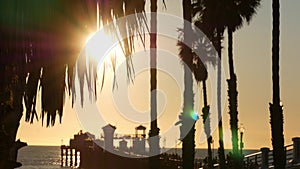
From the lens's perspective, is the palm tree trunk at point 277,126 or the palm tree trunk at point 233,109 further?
the palm tree trunk at point 233,109

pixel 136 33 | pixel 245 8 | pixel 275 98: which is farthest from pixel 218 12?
pixel 136 33

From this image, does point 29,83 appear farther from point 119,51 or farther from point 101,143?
point 101,143

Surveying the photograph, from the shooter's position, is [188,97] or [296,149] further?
[296,149]

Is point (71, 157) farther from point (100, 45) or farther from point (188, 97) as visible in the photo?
point (100, 45)

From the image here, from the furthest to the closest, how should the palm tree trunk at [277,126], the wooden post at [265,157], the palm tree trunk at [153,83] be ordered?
the wooden post at [265,157] → the palm tree trunk at [153,83] → the palm tree trunk at [277,126]

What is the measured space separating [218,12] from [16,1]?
90.1ft

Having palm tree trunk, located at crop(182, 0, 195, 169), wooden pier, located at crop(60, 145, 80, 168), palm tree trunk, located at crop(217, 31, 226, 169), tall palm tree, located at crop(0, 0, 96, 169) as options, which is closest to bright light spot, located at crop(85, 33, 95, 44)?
tall palm tree, located at crop(0, 0, 96, 169)

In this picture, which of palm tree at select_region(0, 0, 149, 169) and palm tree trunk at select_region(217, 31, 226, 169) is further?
palm tree trunk at select_region(217, 31, 226, 169)

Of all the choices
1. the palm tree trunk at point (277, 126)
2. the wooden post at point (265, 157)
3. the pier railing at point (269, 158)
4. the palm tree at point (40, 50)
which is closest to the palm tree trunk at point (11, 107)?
the palm tree at point (40, 50)

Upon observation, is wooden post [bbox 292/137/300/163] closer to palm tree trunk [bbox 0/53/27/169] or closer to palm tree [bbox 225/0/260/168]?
palm tree [bbox 225/0/260/168]

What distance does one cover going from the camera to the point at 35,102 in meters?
8.34

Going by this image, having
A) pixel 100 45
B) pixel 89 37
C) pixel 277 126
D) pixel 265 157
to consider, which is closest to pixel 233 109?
pixel 265 157

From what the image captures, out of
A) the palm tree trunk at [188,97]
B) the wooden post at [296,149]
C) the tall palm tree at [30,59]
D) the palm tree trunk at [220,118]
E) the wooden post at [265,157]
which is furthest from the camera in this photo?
the wooden post at [265,157]

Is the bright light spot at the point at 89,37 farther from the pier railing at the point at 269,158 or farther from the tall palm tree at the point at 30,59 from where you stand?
the pier railing at the point at 269,158
